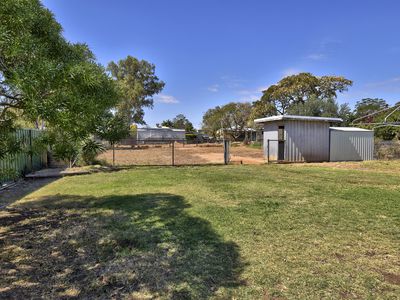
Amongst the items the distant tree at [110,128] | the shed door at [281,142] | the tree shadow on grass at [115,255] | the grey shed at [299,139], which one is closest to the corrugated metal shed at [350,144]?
the grey shed at [299,139]

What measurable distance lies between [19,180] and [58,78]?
28.3 feet

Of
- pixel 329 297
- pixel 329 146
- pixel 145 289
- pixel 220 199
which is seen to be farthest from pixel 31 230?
pixel 329 146

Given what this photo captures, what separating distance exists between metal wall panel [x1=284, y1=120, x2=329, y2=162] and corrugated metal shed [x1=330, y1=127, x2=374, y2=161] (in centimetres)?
43

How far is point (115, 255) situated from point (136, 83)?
45502 millimetres

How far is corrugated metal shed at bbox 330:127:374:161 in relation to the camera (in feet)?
57.0

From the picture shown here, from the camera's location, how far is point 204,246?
3760 mm

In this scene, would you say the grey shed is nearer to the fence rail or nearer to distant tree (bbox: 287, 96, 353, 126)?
the fence rail

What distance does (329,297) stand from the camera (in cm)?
258

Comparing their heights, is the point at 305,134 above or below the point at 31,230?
above

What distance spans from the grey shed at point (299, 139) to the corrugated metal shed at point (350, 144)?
4.7 inches

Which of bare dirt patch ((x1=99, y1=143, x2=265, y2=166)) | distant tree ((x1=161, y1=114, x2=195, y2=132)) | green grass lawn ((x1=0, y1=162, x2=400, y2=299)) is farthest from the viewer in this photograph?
distant tree ((x1=161, y1=114, x2=195, y2=132))

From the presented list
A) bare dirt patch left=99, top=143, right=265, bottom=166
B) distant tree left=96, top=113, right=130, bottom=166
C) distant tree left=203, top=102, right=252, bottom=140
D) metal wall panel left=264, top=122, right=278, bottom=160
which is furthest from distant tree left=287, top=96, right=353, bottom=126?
distant tree left=96, top=113, right=130, bottom=166

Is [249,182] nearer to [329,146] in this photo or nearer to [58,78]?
[58,78]

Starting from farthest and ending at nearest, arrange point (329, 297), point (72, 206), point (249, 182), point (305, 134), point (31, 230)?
point (305, 134)
point (249, 182)
point (72, 206)
point (31, 230)
point (329, 297)
